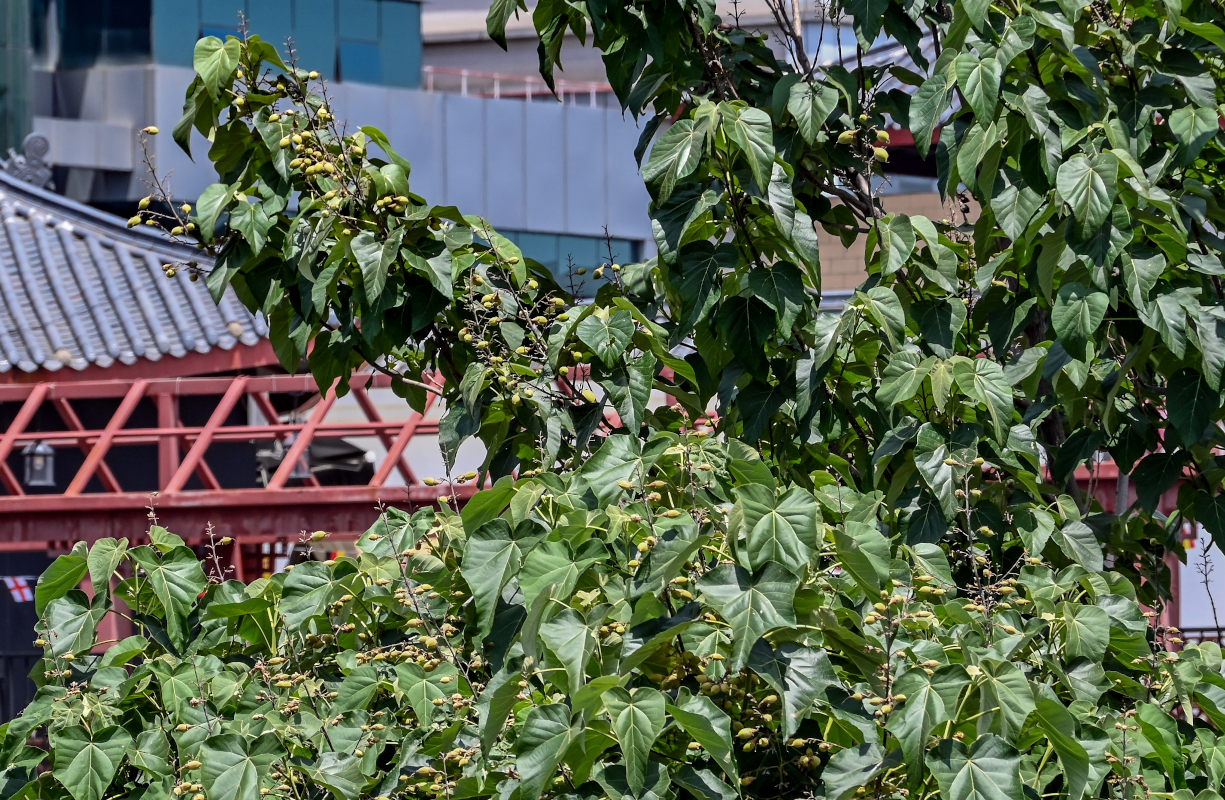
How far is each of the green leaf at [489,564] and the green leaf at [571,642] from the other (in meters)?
0.23

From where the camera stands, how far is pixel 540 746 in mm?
2256

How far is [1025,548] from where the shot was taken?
2.93 m

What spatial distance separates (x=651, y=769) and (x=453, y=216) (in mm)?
1293

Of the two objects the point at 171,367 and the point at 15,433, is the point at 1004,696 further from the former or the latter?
the point at 171,367

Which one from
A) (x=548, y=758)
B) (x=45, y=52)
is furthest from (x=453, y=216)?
(x=45, y=52)

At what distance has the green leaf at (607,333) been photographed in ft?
9.12

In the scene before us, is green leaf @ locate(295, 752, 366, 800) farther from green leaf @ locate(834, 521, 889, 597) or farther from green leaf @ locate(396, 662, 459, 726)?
green leaf @ locate(834, 521, 889, 597)

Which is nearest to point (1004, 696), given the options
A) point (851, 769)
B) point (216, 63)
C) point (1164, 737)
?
point (851, 769)

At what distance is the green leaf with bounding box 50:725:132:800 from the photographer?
8.97 ft

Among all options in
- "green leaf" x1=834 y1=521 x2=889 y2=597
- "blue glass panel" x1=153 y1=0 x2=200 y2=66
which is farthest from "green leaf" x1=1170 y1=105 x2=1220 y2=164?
"blue glass panel" x1=153 y1=0 x2=200 y2=66

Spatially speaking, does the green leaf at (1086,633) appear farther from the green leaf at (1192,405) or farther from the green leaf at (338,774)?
the green leaf at (338,774)

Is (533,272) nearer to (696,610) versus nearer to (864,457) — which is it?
(864,457)

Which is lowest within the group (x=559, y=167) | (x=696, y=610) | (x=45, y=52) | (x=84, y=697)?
(x=559, y=167)

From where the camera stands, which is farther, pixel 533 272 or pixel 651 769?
pixel 533 272
